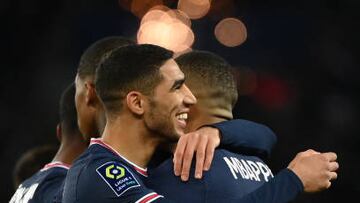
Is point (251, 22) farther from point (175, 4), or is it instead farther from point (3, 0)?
point (3, 0)

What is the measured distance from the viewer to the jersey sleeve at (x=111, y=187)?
8.23 ft

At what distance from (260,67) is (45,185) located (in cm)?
660

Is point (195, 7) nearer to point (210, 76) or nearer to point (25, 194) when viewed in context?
point (25, 194)

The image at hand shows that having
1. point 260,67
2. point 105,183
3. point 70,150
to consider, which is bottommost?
point 260,67

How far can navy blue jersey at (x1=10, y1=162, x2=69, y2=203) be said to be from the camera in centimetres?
327

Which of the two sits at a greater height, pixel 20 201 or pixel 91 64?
pixel 91 64

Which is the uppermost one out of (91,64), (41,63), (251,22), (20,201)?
(91,64)

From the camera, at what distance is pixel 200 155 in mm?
2588

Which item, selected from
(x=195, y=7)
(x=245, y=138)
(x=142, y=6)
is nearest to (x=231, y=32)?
(x=195, y=7)

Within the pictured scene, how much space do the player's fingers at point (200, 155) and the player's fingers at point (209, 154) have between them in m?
0.01

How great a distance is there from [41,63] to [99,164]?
293 inches

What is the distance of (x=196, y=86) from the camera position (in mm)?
2947

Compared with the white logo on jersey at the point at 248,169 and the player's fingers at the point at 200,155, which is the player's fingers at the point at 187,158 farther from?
the white logo on jersey at the point at 248,169

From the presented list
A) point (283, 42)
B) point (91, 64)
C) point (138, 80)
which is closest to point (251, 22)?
point (283, 42)
